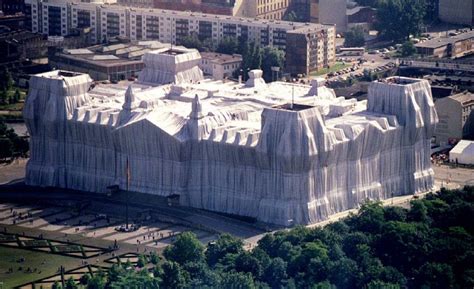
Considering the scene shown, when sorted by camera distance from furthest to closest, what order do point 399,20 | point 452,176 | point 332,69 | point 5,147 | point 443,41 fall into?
point 399,20 < point 443,41 < point 332,69 < point 5,147 < point 452,176

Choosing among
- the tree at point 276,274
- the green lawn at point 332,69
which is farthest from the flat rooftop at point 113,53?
the tree at point 276,274

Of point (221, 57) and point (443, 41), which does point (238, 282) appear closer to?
point (221, 57)

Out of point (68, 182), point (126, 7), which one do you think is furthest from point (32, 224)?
point (126, 7)

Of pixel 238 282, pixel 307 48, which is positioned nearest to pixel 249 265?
pixel 238 282

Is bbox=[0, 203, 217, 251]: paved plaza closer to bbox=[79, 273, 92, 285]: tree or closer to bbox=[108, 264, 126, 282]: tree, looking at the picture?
bbox=[79, 273, 92, 285]: tree

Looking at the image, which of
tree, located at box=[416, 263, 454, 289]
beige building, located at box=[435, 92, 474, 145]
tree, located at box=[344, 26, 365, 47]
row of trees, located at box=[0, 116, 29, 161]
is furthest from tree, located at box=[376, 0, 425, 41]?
tree, located at box=[416, 263, 454, 289]

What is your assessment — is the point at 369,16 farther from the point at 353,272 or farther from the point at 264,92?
the point at 353,272
